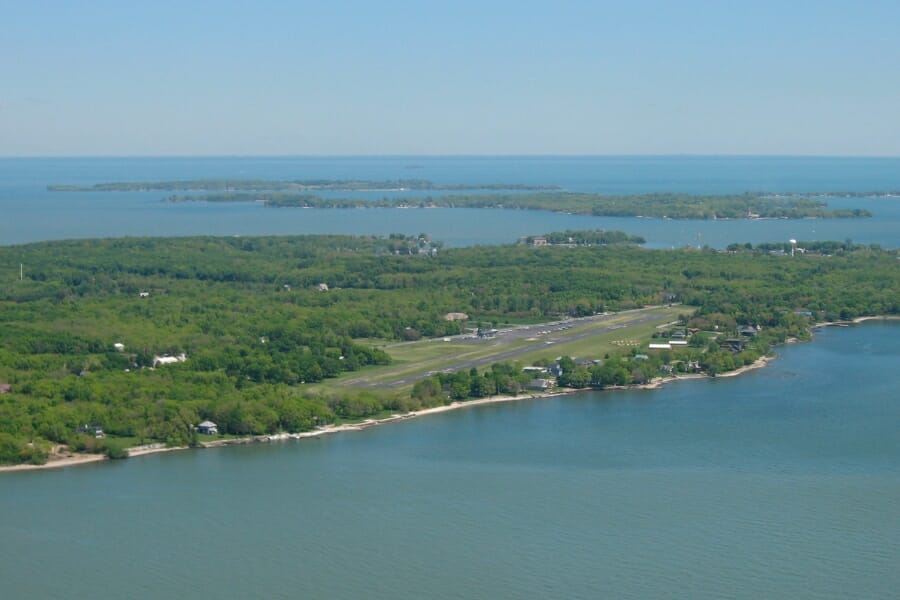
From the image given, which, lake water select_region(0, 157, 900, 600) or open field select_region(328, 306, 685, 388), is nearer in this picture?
lake water select_region(0, 157, 900, 600)

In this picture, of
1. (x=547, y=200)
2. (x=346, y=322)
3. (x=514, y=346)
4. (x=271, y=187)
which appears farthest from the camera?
(x=271, y=187)

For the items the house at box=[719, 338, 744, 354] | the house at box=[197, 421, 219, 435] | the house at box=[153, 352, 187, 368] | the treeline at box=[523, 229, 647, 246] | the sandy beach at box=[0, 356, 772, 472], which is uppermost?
the treeline at box=[523, 229, 647, 246]

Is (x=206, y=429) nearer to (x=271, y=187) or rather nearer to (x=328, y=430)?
(x=328, y=430)

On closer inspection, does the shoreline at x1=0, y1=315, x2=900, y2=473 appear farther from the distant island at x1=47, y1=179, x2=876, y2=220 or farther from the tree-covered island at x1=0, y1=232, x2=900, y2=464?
the distant island at x1=47, y1=179, x2=876, y2=220

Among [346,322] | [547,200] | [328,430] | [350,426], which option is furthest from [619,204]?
[328,430]

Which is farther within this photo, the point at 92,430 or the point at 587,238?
the point at 587,238

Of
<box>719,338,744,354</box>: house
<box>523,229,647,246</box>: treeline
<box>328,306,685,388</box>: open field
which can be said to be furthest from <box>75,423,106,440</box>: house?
<box>523,229,647,246</box>: treeline

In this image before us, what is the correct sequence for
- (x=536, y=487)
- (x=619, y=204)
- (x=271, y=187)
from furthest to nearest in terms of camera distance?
(x=271, y=187) < (x=619, y=204) < (x=536, y=487)

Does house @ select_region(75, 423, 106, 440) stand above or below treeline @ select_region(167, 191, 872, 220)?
below
